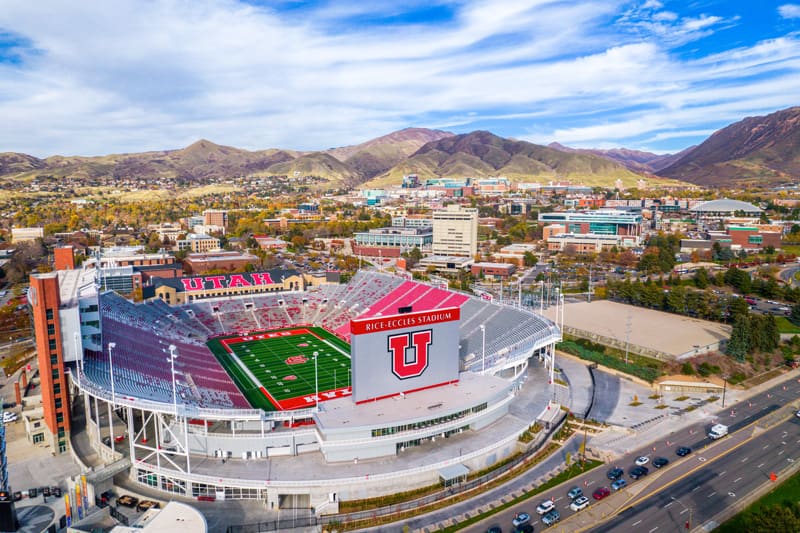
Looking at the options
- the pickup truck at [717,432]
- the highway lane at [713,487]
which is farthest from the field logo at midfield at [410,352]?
the pickup truck at [717,432]

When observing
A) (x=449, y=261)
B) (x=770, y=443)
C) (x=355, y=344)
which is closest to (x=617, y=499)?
(x=770, y=443)

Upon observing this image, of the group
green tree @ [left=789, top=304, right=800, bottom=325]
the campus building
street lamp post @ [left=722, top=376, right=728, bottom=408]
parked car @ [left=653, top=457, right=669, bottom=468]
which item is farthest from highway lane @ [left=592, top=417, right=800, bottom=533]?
the campus building

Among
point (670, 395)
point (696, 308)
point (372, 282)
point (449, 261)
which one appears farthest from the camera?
point (449, 261)

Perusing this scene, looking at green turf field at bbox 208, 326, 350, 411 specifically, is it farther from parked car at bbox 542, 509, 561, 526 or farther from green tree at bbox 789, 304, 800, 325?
green tree at bbox 789, 304, 800, 325

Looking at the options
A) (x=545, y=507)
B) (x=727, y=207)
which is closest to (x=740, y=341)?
(x=545, y=507)

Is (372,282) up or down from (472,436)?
up

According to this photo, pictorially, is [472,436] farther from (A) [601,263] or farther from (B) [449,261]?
(A) [601,263]

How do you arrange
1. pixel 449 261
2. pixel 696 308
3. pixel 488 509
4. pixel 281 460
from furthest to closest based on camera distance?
pixel 449 261
pixel 696 308
pixel 281 460
pixel 488 509
